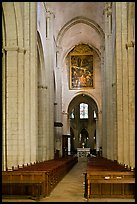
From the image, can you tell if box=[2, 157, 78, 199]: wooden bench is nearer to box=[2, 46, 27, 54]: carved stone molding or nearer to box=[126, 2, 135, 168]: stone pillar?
box=[126, 2, 135, 168]: stone pillar

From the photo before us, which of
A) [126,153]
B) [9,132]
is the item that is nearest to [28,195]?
[9,132]

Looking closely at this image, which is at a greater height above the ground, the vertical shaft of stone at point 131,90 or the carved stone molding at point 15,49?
the carved stone molding at point 15,49

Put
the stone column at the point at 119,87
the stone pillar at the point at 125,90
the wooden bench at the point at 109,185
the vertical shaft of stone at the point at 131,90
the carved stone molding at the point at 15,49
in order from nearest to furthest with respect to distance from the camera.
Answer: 1. the wooden bench at the point at 109,185
2. the vertical shaft of stone at the point at 131,90
3. the carved stone molding at the point at 15,49
4. the stone pillar at the point at 125,90
5. the stone column at the point at 119,87

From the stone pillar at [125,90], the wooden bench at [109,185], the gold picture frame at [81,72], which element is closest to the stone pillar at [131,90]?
the stone pillar at [125,90]

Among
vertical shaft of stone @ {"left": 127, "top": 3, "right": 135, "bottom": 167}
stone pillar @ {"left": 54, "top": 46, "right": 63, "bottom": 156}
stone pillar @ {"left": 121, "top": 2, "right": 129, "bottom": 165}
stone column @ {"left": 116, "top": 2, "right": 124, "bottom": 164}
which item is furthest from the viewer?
stone pillar @ {"left": 54, "top": 46, "right": 63, "bottom": 156}

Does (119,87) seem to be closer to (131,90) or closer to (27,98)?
(131,90)

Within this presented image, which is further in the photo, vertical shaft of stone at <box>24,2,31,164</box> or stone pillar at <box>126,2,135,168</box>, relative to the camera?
vertical shaft of stone at <box>24,2,31,164</box>

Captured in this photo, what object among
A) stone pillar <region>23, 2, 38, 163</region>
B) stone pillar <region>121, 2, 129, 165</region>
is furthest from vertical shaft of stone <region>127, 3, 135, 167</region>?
stone pillar <region>23, 2, 38, 163</region>

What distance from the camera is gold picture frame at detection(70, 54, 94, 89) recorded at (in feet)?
148

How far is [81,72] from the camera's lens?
45.2 m

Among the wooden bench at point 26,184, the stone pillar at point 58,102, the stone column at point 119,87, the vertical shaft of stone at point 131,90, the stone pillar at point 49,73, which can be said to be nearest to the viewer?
the wooden bench at point 26,184

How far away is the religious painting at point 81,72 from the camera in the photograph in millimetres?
45125

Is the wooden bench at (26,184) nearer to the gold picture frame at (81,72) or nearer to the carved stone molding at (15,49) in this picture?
the carved stone molding at (15,49)

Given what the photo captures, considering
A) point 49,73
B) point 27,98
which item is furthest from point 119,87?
point 49,73
